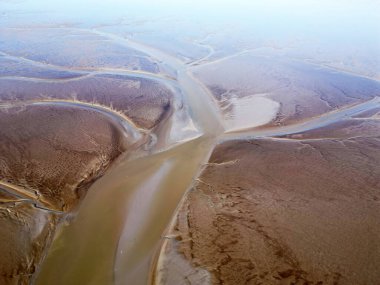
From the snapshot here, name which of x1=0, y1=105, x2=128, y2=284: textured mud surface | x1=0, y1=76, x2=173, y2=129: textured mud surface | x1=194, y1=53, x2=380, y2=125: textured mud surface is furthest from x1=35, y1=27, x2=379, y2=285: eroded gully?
x1=194, y1=53, x2=380, y2=125: textured mud surface

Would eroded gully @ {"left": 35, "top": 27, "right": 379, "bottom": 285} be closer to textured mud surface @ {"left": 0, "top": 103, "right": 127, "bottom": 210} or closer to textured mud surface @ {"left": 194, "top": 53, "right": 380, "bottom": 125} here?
textured mud surface @ {"left": 0, "top": 103, "right": 127, "bottom": 210}

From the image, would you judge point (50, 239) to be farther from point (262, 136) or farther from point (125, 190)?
point (262, 136)

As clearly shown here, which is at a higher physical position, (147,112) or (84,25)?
(84,25)

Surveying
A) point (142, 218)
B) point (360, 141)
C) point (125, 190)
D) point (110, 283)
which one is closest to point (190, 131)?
point (125, 190)

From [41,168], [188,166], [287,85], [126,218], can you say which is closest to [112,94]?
[41,168]

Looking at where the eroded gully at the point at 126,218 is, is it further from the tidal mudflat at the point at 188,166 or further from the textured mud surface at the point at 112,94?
Answer: the textured mud surface at the point at 112,94

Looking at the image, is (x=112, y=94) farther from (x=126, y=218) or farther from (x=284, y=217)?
(x=284, y=217)

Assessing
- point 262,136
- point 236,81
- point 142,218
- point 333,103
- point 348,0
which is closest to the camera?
point 142,218
